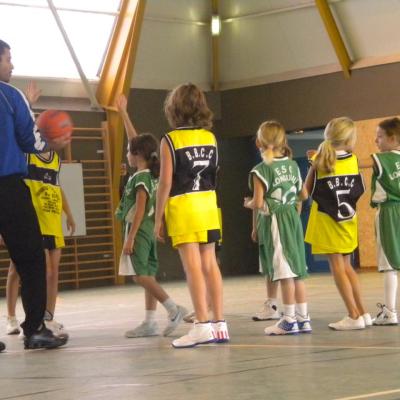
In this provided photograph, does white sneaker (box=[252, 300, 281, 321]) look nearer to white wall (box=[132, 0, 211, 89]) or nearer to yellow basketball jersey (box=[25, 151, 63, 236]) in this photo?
yellow basketball jersey (box=[25, 151, 63, 236])

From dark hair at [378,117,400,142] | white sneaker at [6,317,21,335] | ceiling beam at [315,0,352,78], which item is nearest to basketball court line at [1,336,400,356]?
white sneaker at [6,317,21,335]

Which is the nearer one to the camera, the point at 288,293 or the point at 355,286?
the point at 288,293

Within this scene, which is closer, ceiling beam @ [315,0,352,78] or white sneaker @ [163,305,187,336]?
white sneaker @ [163,305,187,336]

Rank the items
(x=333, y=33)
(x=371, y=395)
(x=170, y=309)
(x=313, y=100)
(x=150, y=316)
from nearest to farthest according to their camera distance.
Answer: (x=371, y=395), (x=170, y=309), (x=150, y=316), (x=333, y=33), (x=313, y=100)

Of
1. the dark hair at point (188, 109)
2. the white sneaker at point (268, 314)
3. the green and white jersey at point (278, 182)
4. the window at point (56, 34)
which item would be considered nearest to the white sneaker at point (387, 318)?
the green and white jersey at point (278, 182)

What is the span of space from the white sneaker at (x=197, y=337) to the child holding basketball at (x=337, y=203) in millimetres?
1084

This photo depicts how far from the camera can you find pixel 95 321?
7883 millimetres

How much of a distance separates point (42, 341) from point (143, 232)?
1.14 metres

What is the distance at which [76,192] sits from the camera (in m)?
14.5

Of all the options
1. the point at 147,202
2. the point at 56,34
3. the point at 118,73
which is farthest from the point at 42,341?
the point at 118,73

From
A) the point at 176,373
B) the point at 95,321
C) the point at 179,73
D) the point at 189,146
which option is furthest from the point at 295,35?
the point at 176,373

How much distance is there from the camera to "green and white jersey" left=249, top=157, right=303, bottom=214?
6125 mm

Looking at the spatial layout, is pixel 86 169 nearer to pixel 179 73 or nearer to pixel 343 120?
pixel 179 73

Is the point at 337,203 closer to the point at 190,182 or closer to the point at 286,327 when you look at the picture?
the point at 286,327
